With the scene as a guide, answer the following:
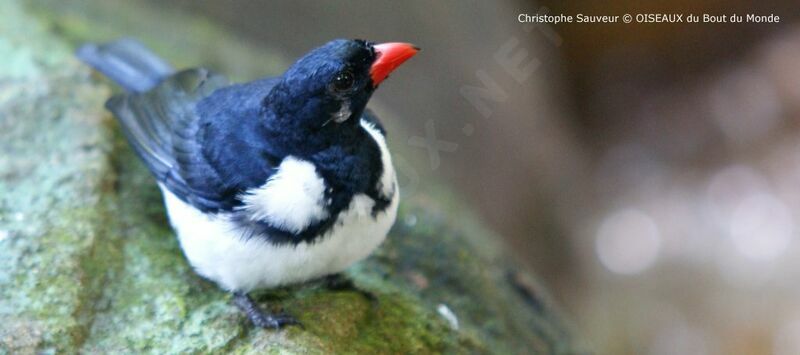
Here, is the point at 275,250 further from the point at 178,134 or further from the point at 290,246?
the point at 178,134

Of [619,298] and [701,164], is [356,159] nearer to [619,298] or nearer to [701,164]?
[619,298]

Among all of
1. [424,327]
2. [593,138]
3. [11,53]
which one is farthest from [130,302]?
[593,138]

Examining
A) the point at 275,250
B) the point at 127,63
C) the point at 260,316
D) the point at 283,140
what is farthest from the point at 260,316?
the point at 127,63

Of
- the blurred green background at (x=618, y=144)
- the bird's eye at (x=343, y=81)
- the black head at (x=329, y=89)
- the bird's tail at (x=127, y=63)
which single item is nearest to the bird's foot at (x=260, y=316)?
the black head at (x=329, y=89)

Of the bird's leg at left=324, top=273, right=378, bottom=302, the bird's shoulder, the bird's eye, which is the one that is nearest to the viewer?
the bird's eye

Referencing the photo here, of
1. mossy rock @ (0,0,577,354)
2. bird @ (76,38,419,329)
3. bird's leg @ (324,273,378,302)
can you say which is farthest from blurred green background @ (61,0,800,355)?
bird @ (76,38,419,329)

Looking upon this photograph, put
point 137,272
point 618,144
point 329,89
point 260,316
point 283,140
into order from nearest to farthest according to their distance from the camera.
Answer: point 329,89
point 283,140
point 260,316
point 137,272
point 618,144

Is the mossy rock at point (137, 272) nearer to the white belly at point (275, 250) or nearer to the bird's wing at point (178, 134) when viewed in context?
the white belly at point (275, 250)

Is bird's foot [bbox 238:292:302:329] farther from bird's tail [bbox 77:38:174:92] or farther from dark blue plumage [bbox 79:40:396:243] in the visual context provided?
bird's tail [bbox 77:38:174:92]
